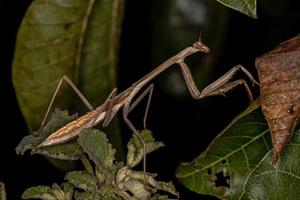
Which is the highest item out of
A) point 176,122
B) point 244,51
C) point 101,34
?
point 101,34

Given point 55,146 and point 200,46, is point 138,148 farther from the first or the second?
point 200,46

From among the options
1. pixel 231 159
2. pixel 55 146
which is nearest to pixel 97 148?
pixel 55 146

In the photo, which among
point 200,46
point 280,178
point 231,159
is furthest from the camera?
point 200,46

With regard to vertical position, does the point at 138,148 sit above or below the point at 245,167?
above

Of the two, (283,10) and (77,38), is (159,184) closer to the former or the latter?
(77,38)

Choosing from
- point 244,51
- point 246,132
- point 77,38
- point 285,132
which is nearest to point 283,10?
point 244,51

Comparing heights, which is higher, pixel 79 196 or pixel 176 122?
pixel 79 196

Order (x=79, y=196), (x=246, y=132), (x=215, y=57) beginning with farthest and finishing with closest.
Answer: (x=215, y=57), (x=246, y=132), (x=79, y=196)
